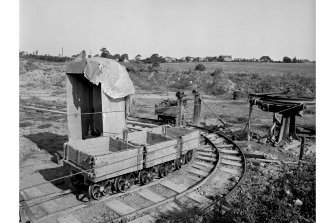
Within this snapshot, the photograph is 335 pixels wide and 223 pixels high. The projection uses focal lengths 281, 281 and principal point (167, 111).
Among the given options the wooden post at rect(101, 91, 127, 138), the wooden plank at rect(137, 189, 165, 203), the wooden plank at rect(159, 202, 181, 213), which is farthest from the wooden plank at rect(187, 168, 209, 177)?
the wooden post at rect(101, 91, 127, 138)

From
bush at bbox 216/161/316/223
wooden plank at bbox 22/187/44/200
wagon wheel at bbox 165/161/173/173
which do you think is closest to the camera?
bush at bbox 216/161/316/223

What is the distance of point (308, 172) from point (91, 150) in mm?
6384

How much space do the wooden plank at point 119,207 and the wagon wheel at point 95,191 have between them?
36 cm

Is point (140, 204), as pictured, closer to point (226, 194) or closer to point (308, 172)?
point (226, 194)

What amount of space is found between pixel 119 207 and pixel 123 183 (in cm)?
89

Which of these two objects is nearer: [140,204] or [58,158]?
[140,204]

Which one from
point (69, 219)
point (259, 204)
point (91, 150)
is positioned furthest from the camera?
point (91, 150)

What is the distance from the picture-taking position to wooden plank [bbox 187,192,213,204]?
818cm

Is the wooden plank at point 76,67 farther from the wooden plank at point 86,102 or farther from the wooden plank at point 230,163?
the wooden plank at point 230,163

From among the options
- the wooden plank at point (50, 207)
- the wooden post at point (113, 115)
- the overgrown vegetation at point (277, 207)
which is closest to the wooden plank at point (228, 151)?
the overgrown vegetation at point (277, 207)

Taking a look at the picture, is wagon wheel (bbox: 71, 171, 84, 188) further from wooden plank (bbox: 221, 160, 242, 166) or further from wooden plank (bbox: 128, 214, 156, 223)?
wooden plank (bbox: 221, 160, 242, 166)

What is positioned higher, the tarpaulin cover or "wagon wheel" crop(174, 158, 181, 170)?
the tarpaulin cover
